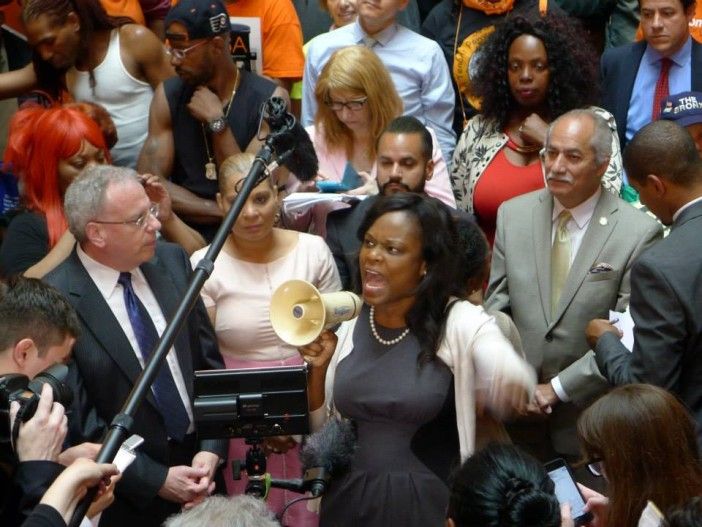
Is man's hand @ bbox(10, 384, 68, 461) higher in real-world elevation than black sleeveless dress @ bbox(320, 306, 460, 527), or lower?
higher

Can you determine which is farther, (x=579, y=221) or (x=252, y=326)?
(x=579, y=221)

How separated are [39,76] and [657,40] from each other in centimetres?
316

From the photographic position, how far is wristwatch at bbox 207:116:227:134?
5945mm

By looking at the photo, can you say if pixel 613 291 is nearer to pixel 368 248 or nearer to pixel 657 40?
pixel 368 248

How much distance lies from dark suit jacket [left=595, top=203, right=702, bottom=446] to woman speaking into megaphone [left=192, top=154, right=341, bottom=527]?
4.73 ft

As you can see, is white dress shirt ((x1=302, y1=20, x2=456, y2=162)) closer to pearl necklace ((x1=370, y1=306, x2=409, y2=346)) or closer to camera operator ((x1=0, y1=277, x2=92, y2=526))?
pearl necklace ((x1=370, y1=306, x2=409, y2=346))

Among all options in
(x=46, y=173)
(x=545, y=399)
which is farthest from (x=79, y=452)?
(x=545, y=399)

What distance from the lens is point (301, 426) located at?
4043 millimetres

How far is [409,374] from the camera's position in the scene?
14.0 feet

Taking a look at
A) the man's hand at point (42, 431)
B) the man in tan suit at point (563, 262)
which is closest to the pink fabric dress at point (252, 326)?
the man in tan suit at point (563, 262)

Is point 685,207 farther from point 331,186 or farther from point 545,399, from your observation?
point 331,186

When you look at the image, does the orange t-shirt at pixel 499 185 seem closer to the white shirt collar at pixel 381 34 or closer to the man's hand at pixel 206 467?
Result: the white shirt collar at pixel 381 34

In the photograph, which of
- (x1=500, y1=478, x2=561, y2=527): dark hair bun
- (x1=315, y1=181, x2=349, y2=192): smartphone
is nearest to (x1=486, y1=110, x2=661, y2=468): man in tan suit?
(x1=315, y1=181, x2=349, y2=192): smartphone

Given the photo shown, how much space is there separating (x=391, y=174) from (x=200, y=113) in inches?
40.7
